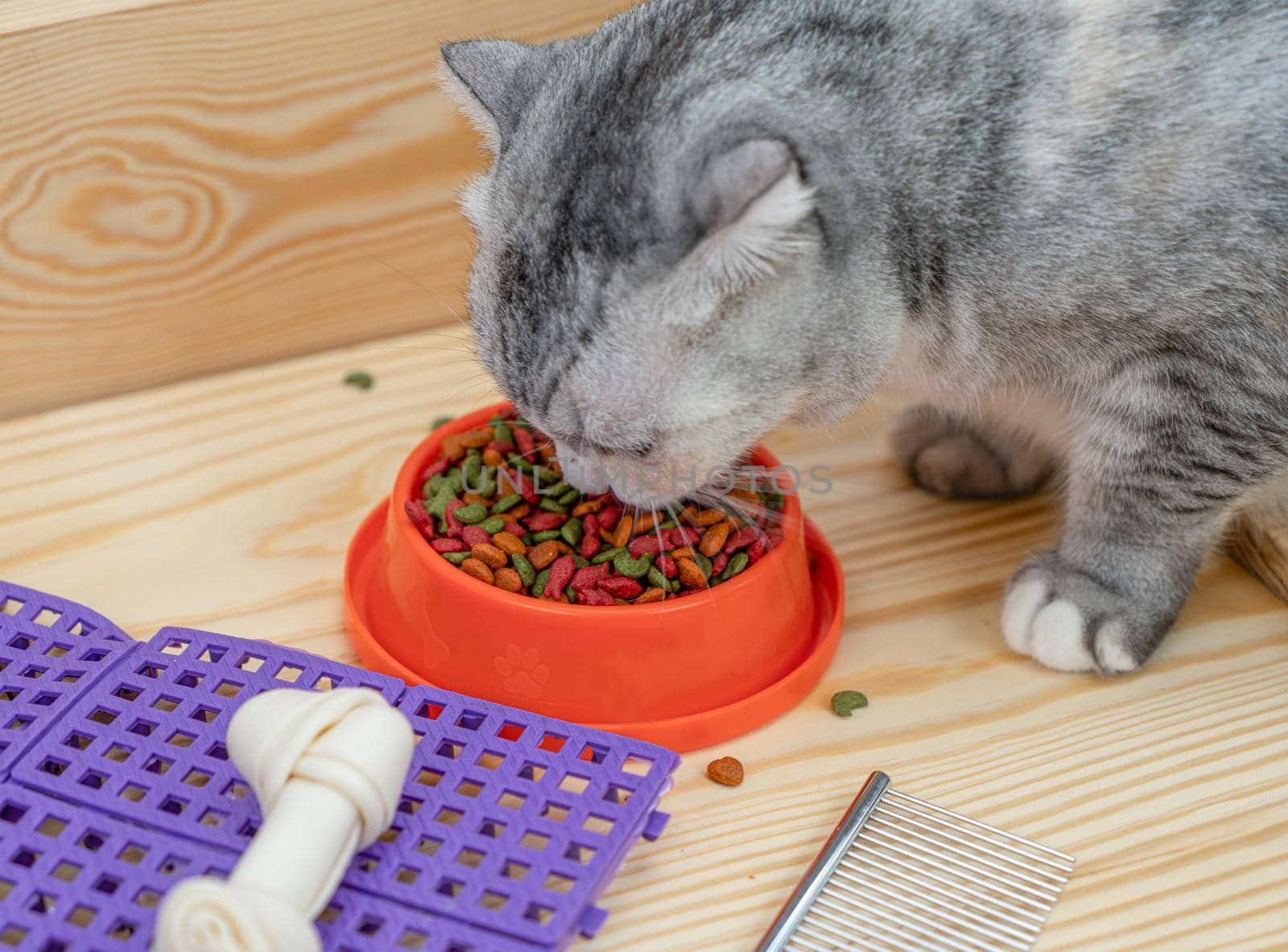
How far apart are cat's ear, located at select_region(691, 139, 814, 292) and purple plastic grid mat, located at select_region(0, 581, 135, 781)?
2.51ft

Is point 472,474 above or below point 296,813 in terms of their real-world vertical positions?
below

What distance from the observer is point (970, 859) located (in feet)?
4.08

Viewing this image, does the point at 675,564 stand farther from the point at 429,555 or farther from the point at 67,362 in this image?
the point at 67,362

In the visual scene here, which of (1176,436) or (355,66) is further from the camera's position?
(355,66)

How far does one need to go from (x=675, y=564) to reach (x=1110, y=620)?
508mm

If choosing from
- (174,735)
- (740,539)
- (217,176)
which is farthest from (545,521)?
(217,176)

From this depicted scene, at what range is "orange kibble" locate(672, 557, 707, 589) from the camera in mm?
1399

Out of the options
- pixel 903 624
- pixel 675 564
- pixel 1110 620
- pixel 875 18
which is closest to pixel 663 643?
pixel 675 564

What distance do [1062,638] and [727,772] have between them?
17.1 inches

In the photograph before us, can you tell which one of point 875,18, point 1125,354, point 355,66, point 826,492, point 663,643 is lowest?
point 826,492

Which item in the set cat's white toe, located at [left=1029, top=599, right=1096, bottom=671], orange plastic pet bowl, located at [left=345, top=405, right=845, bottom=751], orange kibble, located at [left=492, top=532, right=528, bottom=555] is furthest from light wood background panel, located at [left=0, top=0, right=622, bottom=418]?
cat's white toe, located at [left=1029, top=599, right=1096, bottom=671]

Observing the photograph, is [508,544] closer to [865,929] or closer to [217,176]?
[865,929]

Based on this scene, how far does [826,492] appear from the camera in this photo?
1.84m


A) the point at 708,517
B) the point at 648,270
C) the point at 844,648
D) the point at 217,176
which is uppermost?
the point at 648,270
